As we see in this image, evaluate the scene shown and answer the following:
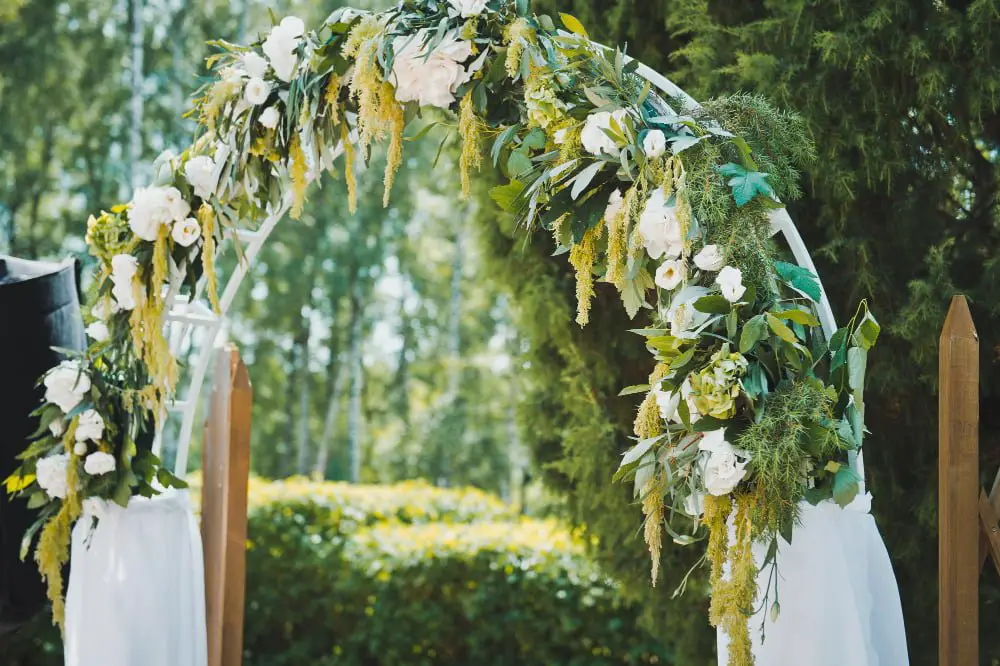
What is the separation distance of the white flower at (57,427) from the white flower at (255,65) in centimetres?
123

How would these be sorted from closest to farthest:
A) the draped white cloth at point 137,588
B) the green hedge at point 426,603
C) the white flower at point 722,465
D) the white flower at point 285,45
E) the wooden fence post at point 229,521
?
the white flower at point 722,465, the white flower at point 285,45, the draped white cloth at point 137,588, the wooden fence post at point 229,521, the green hedge at point 426,603

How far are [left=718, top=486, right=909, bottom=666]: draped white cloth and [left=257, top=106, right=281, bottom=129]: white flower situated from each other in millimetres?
1773

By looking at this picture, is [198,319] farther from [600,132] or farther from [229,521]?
[600,132]

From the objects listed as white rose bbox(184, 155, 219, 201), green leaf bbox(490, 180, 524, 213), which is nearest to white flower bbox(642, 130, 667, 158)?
green leaf bbox(490, 180, 524, 213)

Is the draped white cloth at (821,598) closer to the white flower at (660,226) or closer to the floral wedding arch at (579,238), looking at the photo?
the floral wedding arch at (579,238)

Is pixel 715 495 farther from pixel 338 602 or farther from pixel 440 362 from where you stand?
pixel 440 362

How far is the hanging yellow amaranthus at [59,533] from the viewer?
9.86 feet

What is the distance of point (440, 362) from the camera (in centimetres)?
1516

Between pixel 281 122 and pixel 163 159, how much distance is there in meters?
0.49

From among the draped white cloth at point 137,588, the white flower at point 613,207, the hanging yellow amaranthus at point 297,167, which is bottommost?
the draped white cloth at point 137,588

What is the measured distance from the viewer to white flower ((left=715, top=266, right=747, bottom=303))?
205cm

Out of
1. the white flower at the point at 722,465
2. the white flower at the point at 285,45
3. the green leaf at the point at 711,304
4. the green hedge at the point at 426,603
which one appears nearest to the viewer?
the white flower at the point at 722,465

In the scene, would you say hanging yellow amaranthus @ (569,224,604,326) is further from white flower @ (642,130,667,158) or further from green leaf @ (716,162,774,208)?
green leaf @ (716,162,774,208)

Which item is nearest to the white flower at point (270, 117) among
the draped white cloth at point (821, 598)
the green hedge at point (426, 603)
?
the draped white cloth at point (821, 598)
